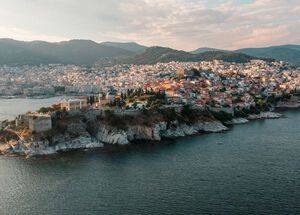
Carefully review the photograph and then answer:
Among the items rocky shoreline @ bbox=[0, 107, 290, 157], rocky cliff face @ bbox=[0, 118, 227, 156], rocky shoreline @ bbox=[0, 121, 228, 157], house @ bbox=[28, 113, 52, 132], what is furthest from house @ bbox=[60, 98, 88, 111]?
house @ bbox=[28, 113, 52, 132]

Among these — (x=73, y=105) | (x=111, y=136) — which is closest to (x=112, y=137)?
(x=111, y=136)

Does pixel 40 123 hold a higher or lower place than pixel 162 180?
higher

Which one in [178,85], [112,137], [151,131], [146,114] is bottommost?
[112,137]

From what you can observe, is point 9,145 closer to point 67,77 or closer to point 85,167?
point 85,167

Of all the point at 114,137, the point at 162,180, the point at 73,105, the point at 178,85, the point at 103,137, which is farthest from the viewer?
the point at 178,85

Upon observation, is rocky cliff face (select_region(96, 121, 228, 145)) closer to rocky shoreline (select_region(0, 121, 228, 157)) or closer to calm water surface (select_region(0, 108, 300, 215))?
rocky shoreline (select_region(0, 121, 228, 157))

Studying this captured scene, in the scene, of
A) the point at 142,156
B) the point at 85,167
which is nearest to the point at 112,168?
the point at 85,167

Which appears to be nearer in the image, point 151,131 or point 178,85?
point 151,131

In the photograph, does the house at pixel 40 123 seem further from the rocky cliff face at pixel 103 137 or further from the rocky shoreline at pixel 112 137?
the rocky shoreline at pixel 112 137

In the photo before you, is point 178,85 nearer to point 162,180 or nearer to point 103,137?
point 103,137
